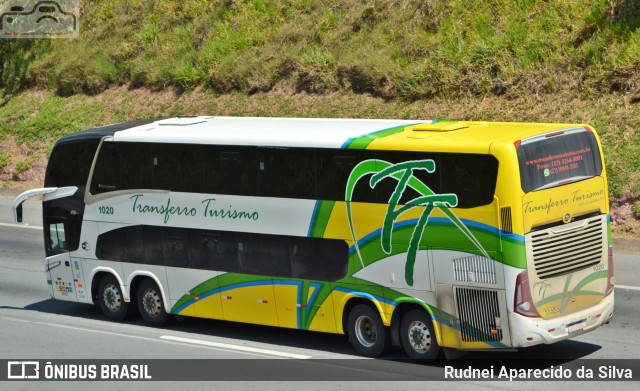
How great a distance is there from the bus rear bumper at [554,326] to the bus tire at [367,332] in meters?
2.22

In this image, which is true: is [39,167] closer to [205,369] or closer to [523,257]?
[205,369]

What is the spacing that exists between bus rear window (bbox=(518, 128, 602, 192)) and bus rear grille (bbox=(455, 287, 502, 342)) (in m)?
1.54

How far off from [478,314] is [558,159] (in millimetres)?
2339

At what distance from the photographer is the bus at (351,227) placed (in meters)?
14.0

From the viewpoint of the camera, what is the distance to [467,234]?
14070mm

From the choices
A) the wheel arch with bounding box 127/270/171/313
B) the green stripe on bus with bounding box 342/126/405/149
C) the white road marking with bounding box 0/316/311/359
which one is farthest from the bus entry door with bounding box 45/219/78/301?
the green stripe on bus with bounding box 342/126/405/149

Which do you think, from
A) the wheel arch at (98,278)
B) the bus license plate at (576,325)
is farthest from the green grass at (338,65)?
the wheel arch at (98,278)

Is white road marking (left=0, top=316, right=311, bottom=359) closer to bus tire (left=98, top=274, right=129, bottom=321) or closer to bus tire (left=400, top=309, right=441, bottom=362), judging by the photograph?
bus tire (left=98, top=274, right=129, bottom=321)

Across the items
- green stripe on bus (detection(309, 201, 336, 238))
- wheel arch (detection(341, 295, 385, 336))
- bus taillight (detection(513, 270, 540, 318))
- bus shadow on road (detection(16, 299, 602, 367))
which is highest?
green stripe on bus (detection(309, 201, 336, 238))

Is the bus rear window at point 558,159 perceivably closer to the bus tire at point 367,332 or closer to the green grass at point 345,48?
the bus tire at point 367,332

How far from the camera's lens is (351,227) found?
50.4 ft

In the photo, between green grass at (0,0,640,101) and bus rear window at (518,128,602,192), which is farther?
green grass at (0,0,640,101)

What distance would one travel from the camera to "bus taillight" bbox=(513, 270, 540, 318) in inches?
539

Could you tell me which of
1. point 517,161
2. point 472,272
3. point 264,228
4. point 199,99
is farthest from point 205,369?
point 199,99
